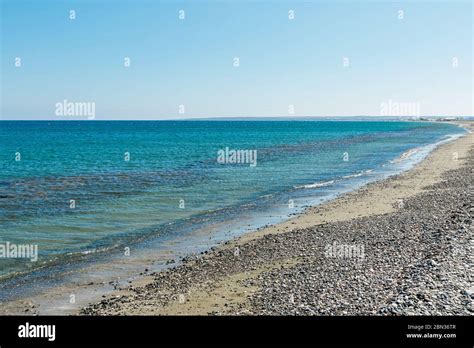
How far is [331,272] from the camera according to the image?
40.4 feet

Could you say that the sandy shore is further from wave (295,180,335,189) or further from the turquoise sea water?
wave (295,180,335,189)

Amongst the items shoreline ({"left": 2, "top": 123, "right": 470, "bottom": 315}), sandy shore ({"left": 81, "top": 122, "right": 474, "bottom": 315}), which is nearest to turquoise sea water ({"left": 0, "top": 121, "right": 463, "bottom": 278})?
shoreline ({"left": 2, "top": 123, "right": 470, "bottom": 315})

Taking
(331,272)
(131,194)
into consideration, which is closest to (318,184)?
(131,194)

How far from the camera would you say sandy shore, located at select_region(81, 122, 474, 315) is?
9.95 m

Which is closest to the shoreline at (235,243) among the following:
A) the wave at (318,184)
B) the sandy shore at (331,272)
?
the sandy shore at (331,272)

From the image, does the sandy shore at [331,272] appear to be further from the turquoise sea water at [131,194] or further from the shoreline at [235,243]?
the turquoise sea water at [131,194]

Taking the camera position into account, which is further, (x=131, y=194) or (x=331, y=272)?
(x=131, y=194)

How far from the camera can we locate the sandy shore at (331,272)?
9953 mm

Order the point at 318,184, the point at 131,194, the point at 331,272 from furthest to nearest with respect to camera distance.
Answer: the point at 318,184, the point at 131,194, the point at 331,272

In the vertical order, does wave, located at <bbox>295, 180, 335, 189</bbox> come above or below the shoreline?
above

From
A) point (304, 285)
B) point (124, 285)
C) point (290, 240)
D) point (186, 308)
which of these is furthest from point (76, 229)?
point (304, 285)

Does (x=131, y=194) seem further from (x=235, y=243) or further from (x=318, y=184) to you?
(x=318, y=184)

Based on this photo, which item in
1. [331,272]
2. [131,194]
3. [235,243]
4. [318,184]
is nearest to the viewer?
[331,272]
